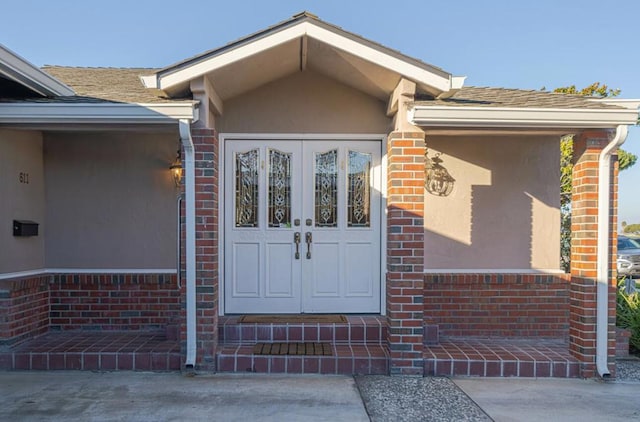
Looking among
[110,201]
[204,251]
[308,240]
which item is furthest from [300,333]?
[110,201]

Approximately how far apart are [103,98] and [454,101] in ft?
11.3

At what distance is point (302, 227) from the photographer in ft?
18.2

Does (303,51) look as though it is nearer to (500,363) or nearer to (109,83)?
(109,83)

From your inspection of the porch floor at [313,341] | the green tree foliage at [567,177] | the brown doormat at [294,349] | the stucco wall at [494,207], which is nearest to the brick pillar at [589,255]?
the green tree foliage at [567,177]

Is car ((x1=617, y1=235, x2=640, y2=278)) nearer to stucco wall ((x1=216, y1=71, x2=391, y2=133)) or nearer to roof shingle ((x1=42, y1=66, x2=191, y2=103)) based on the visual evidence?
stucco wall ((x1=216, y1=71, x2=391, y2=133))

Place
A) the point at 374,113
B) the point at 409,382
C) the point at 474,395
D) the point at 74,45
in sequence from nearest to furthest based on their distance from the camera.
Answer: the point at 474,395 < the point at 409,382 < the point at 374,113 < the point at 74,45

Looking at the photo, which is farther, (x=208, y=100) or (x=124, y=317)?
(x=124, y=317)

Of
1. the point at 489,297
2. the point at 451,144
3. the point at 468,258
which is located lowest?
the point at 489,297

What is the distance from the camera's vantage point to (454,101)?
4.87 meters

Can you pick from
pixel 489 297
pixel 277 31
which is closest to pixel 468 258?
pixel 489 297

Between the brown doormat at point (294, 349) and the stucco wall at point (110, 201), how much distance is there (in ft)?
5.36

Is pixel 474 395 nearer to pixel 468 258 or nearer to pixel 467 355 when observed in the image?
pixel 467 355

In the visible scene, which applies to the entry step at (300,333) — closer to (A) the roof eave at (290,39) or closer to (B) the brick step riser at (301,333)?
(B) the brick step riser at (301,333)

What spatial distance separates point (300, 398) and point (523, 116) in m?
3.25
